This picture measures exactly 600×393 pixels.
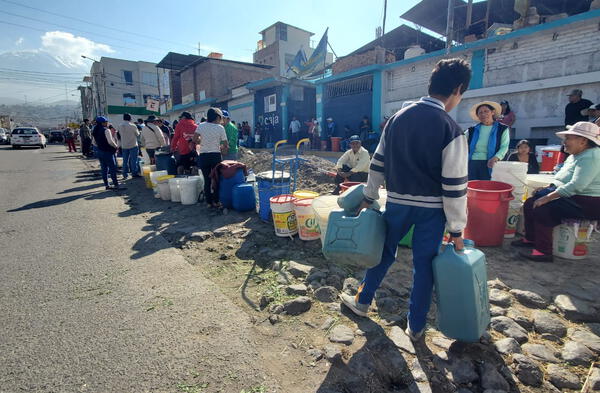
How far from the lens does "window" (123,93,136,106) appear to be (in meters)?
45.3

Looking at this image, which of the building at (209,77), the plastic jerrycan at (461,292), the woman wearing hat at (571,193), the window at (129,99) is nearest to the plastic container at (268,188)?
the plastic jerrycan at (461,292)

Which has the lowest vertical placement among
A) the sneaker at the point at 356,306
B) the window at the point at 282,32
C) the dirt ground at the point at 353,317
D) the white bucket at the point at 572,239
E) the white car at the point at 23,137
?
the dirt ground at the point at 353,317

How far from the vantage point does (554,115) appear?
31.0ft

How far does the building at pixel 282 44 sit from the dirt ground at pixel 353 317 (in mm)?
34924

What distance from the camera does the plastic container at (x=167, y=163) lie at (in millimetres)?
8641

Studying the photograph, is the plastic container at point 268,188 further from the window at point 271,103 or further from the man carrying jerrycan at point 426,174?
the window at point 271,103

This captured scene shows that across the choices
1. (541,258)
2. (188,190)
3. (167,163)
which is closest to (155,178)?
(167,163)

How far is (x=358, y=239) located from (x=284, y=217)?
2.26 m

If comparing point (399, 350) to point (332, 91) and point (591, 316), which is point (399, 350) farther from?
point (332, 91)

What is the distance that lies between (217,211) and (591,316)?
5.27 metres

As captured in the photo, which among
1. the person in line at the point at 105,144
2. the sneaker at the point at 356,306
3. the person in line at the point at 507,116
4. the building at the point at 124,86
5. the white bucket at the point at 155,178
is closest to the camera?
the sneaker at the point at 356,306

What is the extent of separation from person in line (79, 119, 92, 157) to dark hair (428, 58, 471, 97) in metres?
17.7

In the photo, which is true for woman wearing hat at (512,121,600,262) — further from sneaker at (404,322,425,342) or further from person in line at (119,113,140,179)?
person in line at (119,113,140,179)

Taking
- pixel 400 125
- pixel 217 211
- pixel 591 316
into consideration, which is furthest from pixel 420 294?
pixel 217 211
